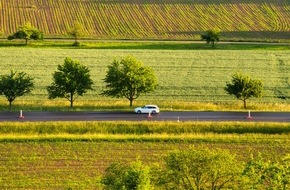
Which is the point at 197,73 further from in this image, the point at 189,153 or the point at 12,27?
the point at 12,27

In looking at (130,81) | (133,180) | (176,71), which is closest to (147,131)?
(130,81)

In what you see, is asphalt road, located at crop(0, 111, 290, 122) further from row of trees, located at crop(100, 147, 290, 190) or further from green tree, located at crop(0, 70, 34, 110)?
row of trees, located at crop(100, 147, 290, 190)

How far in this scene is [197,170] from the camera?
2306 centimetres

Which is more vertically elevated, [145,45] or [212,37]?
[212,37]

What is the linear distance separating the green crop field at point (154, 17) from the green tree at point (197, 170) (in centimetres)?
6323

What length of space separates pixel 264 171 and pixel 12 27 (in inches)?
2813

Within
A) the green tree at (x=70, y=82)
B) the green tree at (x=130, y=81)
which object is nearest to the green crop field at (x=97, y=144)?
the green tree at (x=70, y=82)

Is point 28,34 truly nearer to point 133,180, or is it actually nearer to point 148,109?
point 148,109

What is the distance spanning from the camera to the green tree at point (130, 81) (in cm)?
4472

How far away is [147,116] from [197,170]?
1789 centimetres

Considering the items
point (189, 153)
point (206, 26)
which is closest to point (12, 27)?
point (206, 26)

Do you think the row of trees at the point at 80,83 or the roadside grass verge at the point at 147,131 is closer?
the roadside grass verge at the point at 147,131

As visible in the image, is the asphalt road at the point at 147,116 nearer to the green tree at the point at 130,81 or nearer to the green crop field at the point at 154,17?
the green tree at the point at 130,81

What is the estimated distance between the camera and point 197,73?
2277 inches
